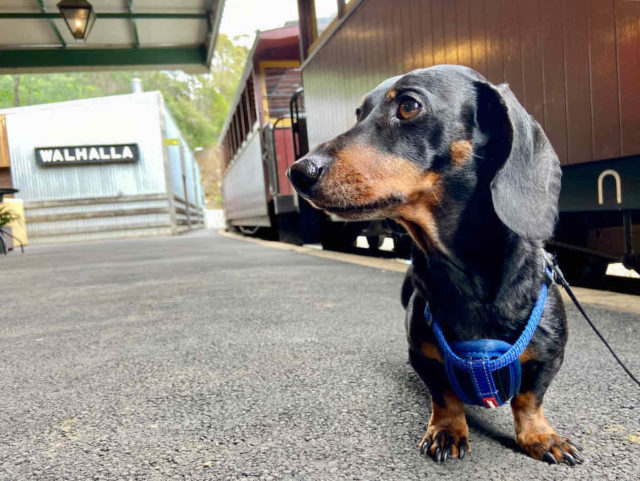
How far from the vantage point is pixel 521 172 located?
1.05 meters

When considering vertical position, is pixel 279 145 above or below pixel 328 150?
above

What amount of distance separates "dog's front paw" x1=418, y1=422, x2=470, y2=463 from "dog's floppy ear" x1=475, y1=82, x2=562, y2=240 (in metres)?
0.49

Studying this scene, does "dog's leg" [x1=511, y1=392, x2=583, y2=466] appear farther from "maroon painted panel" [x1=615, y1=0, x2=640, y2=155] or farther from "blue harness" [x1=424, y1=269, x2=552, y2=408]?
"maroon painted panel" [x1=615, y1=0, x2=640, y2=155]

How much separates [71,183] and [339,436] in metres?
19.5

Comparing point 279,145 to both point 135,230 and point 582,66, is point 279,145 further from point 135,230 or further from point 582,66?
point 135,230

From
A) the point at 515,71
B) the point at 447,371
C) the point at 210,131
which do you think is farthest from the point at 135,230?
the point at 210,131

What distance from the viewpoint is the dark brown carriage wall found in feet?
7.50

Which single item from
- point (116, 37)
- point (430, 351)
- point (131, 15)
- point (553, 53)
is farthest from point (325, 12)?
point (430, 351)

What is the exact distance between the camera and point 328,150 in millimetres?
1148

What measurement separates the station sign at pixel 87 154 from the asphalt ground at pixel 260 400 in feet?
55.5

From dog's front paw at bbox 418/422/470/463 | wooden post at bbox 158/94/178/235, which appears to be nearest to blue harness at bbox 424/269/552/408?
dog's front paw at bbox 418/422/470/463

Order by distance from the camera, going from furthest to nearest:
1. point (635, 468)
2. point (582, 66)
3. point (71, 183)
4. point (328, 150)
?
point (71, 183) < point (582, 66) < point (328, 150) < point (635, 468)

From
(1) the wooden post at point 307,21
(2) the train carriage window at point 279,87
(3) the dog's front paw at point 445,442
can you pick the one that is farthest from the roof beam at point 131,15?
(3) the dog's front paw at point 445,442

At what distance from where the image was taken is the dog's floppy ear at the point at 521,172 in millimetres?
1023
